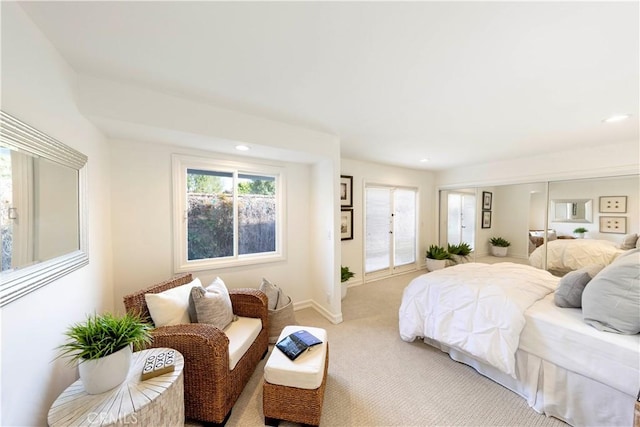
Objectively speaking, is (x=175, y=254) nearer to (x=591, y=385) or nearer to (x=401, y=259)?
(x=591, y=385)

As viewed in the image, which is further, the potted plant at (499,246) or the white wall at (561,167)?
the potted plant at (499,246)

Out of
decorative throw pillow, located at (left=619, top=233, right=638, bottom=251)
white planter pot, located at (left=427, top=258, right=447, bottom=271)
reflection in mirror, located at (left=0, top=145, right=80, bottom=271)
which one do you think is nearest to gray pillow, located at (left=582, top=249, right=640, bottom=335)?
decorative throw pillow, located at (left=619, top=233, right=638, bottom=251)

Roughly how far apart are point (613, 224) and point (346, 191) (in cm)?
371

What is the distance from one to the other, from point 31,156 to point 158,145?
1372 millimetres

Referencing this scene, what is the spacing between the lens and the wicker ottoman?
1.43 meters

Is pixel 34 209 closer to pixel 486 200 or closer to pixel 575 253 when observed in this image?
pixel 575 253

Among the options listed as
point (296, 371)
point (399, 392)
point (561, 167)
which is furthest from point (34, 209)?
point (561, 167)

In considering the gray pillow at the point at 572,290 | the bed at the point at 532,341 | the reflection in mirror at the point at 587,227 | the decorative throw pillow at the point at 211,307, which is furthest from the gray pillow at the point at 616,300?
the decorative throw pillow at the point at 211,307

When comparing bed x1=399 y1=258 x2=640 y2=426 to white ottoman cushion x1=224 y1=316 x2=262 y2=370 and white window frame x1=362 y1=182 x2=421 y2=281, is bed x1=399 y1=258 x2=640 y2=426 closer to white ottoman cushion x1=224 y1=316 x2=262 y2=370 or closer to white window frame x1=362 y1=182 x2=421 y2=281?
white ottoman cushion x1=224 y1=316 x2=262 y2=370

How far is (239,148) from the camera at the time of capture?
2436mm

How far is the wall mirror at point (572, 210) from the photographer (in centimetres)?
335

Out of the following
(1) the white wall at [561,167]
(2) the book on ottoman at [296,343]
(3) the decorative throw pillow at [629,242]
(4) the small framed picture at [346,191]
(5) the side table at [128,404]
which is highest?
(1) the white wall at [561,167]

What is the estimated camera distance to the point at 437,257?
194 inches

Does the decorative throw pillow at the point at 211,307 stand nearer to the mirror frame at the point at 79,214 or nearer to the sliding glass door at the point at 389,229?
the mirror frame at the point at 79,214
